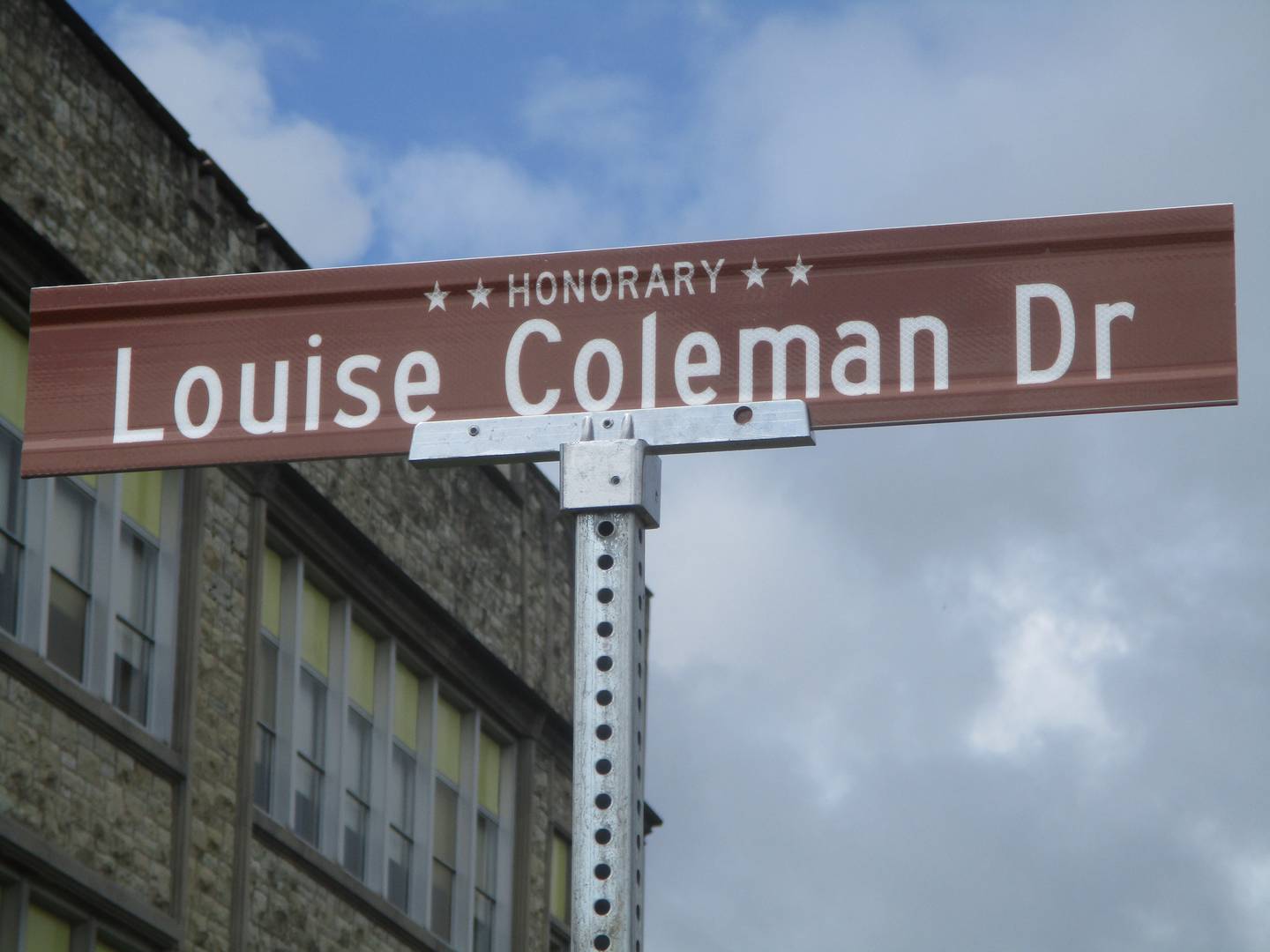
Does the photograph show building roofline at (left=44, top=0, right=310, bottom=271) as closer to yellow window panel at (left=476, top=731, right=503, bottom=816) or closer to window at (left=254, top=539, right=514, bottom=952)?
window at (left=254, top=539, right=514, bottom=952)

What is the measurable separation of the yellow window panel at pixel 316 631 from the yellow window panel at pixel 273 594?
1.13 ft

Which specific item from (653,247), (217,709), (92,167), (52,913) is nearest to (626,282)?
(653,247)

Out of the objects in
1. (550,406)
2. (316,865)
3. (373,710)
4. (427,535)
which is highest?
(427,535)

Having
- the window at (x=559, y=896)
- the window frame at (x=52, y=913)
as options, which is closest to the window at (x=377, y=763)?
the window at (x=559, y=896)

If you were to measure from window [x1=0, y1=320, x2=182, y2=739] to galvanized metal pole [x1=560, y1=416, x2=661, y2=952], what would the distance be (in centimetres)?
1023

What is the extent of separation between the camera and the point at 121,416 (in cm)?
510

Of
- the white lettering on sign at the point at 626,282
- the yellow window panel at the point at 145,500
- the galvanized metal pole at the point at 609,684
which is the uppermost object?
the yellow window panel at the point at 145,500

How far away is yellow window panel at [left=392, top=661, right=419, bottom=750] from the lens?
20297 mm

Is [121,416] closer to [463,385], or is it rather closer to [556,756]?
[463,385]

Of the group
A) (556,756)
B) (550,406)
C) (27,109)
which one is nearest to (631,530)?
(550,406)

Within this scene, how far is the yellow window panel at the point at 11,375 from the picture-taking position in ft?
48.2

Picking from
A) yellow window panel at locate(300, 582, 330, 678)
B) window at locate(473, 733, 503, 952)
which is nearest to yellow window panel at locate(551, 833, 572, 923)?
window at locate(473, 733, 503, 952)

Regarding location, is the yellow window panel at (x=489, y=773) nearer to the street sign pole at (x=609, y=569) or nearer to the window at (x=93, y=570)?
the window at (x=93, y=570)

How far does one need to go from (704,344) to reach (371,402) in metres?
0.74
